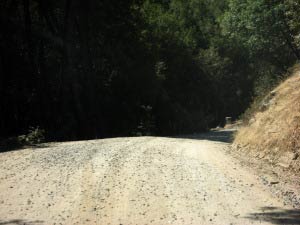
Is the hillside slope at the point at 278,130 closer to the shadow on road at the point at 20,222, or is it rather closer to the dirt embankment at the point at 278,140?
the dirt embankment at the point at 278,140

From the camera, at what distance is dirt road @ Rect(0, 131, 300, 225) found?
7.50m

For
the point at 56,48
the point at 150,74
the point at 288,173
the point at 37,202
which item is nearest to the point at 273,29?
the point at 150,74

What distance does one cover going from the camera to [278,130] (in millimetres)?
12953

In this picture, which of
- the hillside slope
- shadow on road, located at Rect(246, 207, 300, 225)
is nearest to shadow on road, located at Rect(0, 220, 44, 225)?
shadow on road, located at Rect(246, 207, 300, 225)

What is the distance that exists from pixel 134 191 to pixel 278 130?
5392mm

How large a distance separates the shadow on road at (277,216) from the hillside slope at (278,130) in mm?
3298

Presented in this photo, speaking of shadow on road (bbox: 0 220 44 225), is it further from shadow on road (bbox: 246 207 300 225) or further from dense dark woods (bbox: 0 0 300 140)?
dense dark woods (bbox: 0 0 300 140)

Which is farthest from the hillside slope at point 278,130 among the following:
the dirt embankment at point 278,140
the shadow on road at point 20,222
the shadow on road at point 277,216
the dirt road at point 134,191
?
the shadow on road at point 20,222

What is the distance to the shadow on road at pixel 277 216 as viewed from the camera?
7.13 metres

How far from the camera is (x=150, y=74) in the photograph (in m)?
37.1

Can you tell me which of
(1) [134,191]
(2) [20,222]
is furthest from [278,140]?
(2) [20,222]

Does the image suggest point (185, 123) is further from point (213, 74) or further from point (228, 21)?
point (213, 74)

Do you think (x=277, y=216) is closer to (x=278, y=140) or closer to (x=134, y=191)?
(x=134, y=191)

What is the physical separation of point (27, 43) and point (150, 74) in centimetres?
1119
